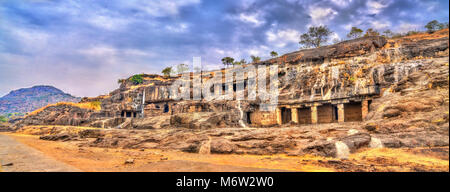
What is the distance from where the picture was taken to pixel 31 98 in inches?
6442

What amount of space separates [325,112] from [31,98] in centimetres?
20626

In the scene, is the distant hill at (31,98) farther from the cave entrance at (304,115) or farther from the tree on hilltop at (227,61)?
the cave entrance at (304,115)

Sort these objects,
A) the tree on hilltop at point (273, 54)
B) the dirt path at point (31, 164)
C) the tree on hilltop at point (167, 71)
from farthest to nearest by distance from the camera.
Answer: the tree on hilltop at point (167, 71)
the tree on hilltop at point (273, 54)
the dirt path at point (31, 164)

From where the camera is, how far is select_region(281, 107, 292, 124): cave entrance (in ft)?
101

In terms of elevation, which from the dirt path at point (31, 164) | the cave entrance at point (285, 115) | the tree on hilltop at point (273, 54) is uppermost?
the tree on hilltop at point (273, 54)

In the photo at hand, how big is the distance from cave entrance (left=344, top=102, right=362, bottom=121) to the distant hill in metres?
173

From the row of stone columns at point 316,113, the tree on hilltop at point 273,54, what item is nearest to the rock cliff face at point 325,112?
the row of stone columns at point 316,113

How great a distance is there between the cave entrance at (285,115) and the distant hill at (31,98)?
165 metres

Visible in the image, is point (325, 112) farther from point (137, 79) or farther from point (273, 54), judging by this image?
point (137, 79)

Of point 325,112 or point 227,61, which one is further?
point 227,61

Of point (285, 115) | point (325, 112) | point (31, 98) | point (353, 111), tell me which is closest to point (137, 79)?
point (285, 115)

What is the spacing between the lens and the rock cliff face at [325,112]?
37.6ft
